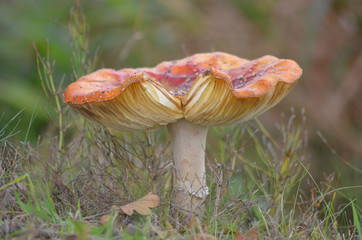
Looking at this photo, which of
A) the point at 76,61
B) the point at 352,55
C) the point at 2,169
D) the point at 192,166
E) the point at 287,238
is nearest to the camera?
the point at 287,238

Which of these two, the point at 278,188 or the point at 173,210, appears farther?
the point at 278,188

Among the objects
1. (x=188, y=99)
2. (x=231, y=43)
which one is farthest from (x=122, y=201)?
(x=231, y=43)

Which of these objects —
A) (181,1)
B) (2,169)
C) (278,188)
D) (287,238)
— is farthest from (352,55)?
(2,169)

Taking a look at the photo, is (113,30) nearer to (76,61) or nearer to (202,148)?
(76,61)

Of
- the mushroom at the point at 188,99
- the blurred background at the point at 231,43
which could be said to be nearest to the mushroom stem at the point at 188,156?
the mushroom at the point at 188,99

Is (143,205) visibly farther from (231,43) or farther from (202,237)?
(231,43)

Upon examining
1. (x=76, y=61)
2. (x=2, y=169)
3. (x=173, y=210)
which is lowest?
(x=173, y=210)
